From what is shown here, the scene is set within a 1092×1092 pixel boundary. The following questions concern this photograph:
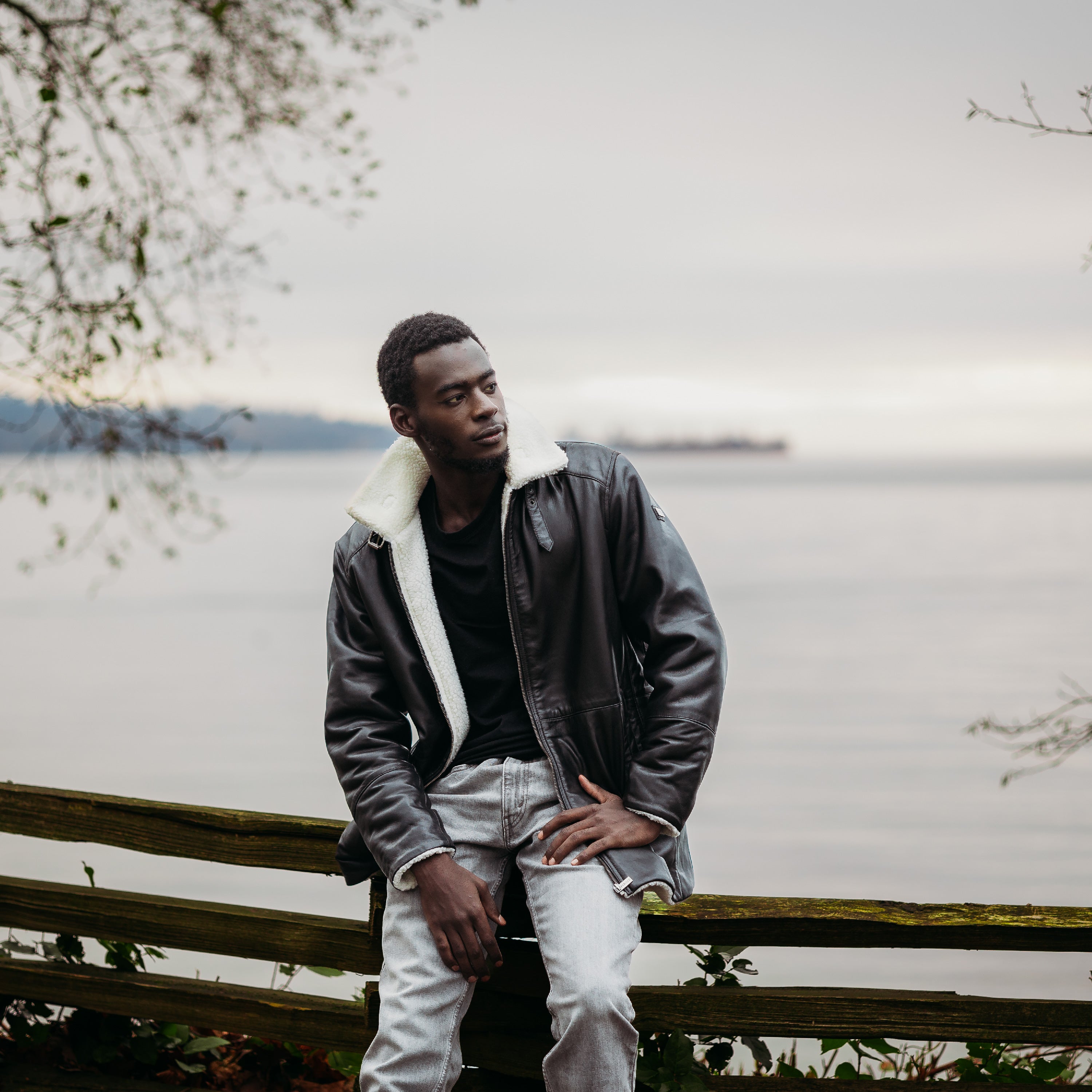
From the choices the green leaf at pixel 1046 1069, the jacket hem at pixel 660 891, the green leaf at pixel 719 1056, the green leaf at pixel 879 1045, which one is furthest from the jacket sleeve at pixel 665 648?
the green leaf at pixel 1046 1069

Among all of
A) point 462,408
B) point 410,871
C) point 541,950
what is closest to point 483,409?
point 462,408

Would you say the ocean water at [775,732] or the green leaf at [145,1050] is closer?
the green leaf at [145,1050]

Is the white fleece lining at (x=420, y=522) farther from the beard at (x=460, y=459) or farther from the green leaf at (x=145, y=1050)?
the green leaf at (x=145, y=1050)

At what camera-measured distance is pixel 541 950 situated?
2254 mm

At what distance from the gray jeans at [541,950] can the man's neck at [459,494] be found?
560mm

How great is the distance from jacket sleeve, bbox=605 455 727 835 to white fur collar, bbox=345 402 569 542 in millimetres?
163

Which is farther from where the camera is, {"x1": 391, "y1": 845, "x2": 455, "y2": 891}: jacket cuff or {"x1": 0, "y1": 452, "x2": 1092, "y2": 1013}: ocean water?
{"x1": 0, "y1": 452, "x2": 1092, "y2": 1013}: ocean water

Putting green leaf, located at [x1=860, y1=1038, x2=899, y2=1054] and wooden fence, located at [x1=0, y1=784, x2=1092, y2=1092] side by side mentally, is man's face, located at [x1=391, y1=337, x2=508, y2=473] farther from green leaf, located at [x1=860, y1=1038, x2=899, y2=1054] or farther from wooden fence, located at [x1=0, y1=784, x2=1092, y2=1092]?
green leaf, located at [x1=860, y1=1038, x2=899, y2=1054]

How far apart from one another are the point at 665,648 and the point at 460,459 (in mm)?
613

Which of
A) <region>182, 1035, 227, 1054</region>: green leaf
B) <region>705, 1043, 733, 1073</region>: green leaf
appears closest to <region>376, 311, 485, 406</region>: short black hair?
<region>705, 1043, 733, 1073</region>: green leaf

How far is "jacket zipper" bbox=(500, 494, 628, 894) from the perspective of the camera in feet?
7.65

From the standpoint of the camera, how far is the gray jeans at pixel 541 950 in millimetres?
2109

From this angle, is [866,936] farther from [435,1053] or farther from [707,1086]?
[435,1053]

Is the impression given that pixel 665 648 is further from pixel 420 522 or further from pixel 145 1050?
pixel 145 1050
